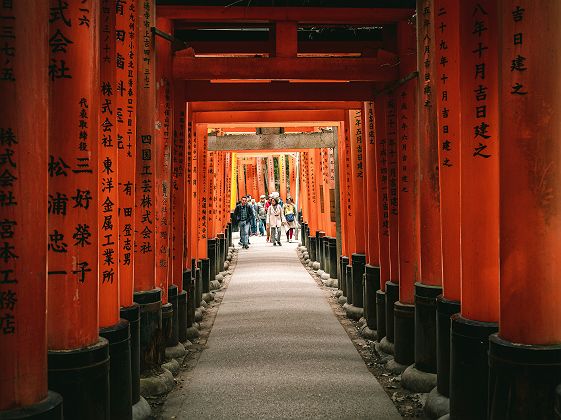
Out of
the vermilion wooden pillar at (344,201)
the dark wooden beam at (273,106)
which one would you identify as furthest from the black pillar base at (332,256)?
the dark wooden beam at (273,106)

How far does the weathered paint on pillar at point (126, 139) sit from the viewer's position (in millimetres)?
4492

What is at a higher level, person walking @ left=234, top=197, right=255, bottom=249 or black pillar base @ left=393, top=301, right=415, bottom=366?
person walking @ left=234, top=197, right=255, bottom=249

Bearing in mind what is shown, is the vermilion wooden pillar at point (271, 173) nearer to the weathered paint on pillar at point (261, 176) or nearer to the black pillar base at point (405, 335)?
the weathered paint on pillar at point (261, 176)

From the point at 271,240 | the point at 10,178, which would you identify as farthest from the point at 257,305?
the point at 271,240

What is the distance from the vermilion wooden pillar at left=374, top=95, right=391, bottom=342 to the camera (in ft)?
22.0

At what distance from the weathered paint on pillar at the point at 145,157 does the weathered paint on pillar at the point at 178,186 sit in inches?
62.2

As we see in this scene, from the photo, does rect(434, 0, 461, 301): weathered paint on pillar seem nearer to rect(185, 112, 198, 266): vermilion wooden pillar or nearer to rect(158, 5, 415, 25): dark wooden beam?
rect(158, 5, 415, 25): dark wooden beam

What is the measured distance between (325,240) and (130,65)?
9.17 meters

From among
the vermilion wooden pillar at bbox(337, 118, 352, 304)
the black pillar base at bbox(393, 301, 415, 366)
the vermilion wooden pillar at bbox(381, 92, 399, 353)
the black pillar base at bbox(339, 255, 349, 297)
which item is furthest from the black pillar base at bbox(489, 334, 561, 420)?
the black pillar base at bbox(339, 255, 349, 297)

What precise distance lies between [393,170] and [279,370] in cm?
236

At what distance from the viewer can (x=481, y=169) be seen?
12.4 ft

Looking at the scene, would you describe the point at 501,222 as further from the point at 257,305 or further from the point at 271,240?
the point at 271,240

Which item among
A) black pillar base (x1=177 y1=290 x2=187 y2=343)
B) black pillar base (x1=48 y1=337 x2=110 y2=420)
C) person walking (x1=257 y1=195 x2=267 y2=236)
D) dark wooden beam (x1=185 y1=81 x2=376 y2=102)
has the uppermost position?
dark wooden beam (x1=185 y1=81 x2=376 y2=102)

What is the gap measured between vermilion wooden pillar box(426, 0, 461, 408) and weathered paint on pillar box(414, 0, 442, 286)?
349 millimetres
